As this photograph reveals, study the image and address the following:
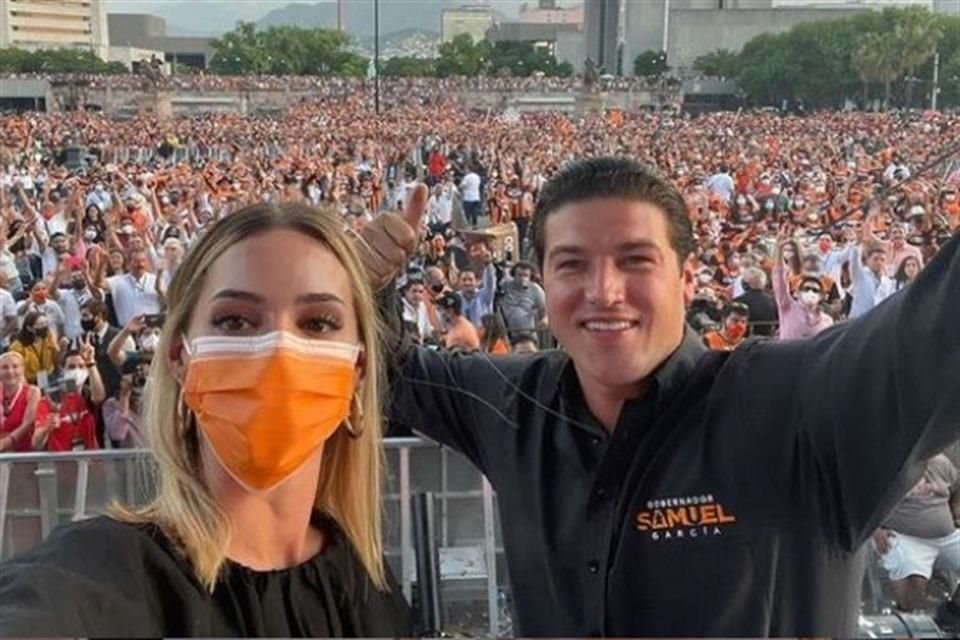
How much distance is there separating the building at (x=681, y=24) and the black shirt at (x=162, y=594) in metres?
1.29

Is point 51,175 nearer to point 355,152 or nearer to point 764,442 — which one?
point 355,152

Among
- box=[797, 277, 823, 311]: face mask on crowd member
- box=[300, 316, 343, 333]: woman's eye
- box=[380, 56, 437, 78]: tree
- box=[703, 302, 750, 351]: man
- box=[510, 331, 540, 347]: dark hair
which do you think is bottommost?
box=[510, 331, 540, 347]: dark hair

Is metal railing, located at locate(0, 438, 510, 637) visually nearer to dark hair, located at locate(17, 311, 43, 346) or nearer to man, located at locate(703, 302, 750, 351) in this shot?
man, located at locate(703, 302, 750, 351)

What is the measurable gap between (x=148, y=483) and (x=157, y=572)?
32cm

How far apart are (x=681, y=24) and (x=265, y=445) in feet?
4.65

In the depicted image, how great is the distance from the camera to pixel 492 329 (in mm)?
2488

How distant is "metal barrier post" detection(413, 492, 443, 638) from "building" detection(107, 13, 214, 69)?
0.91 meters

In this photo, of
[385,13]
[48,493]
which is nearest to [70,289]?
[48,493]

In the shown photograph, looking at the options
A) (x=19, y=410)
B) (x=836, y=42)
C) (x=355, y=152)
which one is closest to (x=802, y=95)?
(x=836, y=42)

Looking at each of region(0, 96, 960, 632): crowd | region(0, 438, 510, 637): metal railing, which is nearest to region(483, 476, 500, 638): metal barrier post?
region(0, 438, 510, 637): metal railing

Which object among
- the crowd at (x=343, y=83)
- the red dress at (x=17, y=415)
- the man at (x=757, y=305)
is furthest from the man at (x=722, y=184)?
the red dress at (x=17, y=415)

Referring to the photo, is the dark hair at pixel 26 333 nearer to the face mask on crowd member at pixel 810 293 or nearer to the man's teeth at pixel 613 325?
the face mask on crowd member at pixel 810 293

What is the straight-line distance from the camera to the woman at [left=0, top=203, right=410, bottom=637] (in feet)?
2.60

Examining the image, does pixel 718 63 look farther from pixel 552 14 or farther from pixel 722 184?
pixel 722 184
